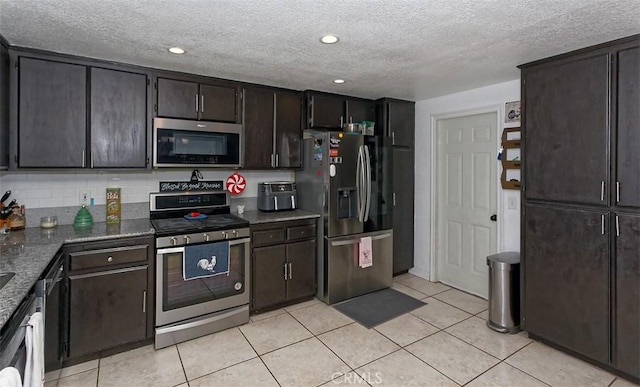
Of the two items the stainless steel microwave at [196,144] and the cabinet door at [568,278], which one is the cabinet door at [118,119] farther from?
the cabinet door at [568,278]

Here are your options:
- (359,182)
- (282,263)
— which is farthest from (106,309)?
(359,182)

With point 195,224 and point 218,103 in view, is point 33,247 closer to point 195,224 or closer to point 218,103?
point 195,224

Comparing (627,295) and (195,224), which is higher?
(195,224)

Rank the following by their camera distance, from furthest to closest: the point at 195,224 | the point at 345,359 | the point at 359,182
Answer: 1. the point at 359,182
2. the point at 195,224
3. the point at 345,359

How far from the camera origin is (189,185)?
10.9ft

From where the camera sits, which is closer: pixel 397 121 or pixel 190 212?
pixel 190 212

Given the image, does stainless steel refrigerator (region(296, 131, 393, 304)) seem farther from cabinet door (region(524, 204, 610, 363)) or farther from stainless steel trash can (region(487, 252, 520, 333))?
cabinet door (region(524, 204, 610, 363))

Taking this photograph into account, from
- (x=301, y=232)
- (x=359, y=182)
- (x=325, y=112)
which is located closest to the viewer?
(x=301, y=232)

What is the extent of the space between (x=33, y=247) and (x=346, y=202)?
2.55 metres

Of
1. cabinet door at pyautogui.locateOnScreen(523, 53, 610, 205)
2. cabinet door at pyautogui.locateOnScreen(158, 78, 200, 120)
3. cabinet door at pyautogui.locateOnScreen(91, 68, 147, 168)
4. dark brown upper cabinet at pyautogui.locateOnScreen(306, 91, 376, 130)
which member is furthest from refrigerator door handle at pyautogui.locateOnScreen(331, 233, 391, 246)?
cabinet door at pyautogui.locateOnScreen(91, 68, 147, 168)

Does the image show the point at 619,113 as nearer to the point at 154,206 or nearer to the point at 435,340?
the point at 435,340

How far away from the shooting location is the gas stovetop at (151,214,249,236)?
2.70 meters

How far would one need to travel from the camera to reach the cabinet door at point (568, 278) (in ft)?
7.67

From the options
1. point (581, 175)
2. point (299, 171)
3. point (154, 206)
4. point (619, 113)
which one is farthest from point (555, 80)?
point (154, 206)
